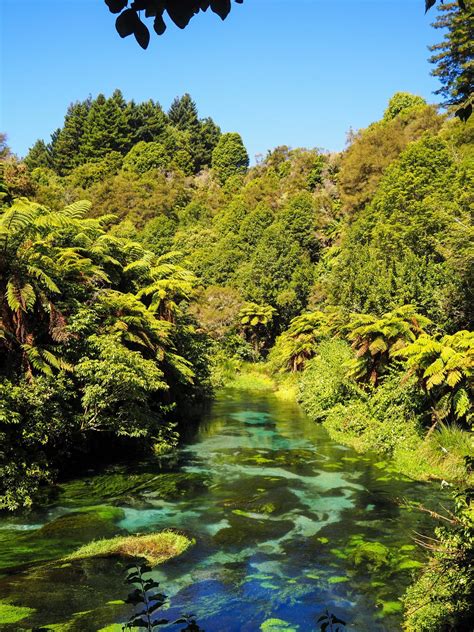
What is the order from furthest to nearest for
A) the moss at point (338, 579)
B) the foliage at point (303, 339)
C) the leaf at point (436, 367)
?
the foliage at point (303, 339)
the leaf at point (436, 367)
the moss at point (338, 579)

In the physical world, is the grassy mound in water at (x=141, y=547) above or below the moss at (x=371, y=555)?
above

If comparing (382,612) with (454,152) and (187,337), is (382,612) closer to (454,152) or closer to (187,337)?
(187,337)

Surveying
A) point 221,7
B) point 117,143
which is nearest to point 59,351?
point 221,7

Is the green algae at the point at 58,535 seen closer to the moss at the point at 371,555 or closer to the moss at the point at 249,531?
the moss at the point at 249,531

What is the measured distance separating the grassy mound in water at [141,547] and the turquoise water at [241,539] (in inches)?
8.2

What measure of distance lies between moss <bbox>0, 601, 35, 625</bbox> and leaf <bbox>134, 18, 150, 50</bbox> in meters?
Answer: 5.91

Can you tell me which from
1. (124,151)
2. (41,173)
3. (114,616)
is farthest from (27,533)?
(124,151)

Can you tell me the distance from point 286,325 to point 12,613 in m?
28.3

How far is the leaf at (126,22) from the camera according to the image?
80.9 inches

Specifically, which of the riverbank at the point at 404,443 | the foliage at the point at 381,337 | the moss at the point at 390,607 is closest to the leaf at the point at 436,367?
the riverbank at the point at 404,443

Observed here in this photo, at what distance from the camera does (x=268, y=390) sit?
88.4ft

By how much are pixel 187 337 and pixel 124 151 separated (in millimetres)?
46814

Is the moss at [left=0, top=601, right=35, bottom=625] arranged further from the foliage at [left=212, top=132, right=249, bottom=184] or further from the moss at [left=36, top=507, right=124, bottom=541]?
the foliage at [left=212, top=132, right=249, bottom=184]

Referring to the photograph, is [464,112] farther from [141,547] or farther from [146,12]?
[141,547]
